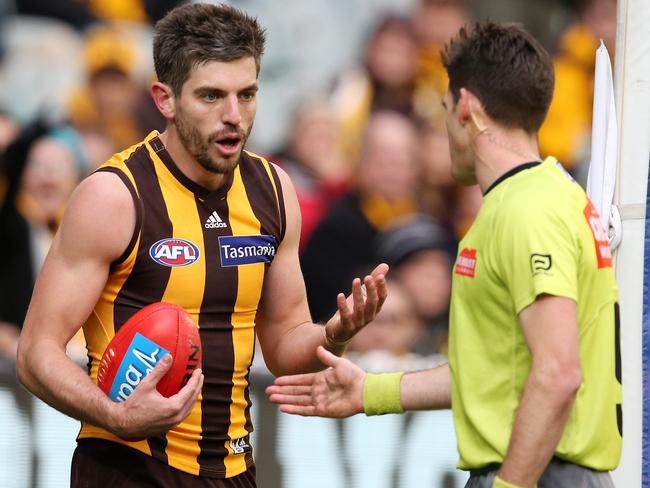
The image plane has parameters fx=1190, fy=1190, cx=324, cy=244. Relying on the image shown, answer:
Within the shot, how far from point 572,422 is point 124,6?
4.98 m

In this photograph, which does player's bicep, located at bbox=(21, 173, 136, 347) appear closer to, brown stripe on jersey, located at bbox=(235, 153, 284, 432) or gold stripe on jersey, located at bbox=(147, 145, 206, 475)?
gold stripe on jersey, located at bbox=(147, 145, 206, 475)

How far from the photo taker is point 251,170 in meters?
4.32

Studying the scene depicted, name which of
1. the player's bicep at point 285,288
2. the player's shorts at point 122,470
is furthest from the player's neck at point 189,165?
the player's shorts at point 122,470

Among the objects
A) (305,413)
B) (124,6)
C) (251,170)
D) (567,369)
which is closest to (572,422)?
(567,369)

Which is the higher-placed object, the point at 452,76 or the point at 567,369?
the point at 452,76

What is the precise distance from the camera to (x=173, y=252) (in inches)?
155

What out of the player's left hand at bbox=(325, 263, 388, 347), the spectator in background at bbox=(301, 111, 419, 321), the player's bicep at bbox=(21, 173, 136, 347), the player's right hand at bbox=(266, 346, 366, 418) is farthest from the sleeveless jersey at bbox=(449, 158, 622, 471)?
the spectator in background at bbox=(301, 111, 419, 321)

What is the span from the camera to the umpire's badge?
10.0 feet

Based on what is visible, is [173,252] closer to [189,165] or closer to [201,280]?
[201,280]

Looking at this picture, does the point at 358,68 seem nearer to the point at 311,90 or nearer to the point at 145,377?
the point at 311,90

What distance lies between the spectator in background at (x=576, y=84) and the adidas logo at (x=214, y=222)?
421 cm

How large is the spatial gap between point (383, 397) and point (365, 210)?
13.2 ft

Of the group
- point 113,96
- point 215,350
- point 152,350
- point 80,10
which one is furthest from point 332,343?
point 80,10

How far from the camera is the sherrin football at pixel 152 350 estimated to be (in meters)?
3.64
